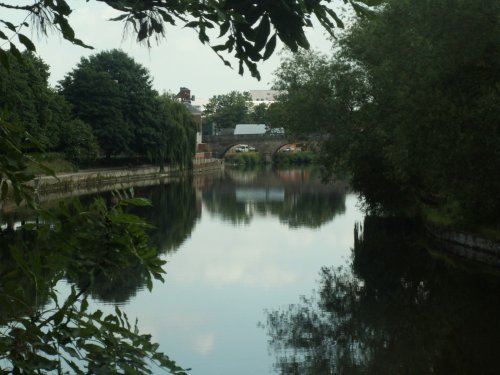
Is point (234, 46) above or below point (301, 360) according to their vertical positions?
above

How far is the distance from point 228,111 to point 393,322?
114 metres

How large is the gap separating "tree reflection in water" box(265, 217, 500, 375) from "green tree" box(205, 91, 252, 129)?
10612 cm

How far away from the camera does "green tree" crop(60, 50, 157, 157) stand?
5653 centimetres

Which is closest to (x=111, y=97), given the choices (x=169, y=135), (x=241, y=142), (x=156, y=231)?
(x=169, y=135)

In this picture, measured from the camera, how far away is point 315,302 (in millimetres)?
16625

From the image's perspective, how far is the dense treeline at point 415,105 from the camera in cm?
1775

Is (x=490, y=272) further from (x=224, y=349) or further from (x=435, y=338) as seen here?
(x=224, y=349)

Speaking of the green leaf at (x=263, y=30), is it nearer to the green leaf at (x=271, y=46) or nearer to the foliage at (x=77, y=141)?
the green leaf at (x=271, y=46)

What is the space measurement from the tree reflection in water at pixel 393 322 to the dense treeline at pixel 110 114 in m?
28.1

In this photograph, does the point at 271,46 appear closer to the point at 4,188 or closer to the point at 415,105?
the point at 4,188

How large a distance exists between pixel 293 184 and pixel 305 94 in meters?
29.5

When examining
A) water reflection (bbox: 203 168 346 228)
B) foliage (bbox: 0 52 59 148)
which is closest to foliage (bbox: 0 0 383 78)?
water reflection (bbox: 203 168 346 228)

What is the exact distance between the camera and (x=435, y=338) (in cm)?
1331

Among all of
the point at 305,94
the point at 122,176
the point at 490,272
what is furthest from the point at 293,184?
the point at 490,272
